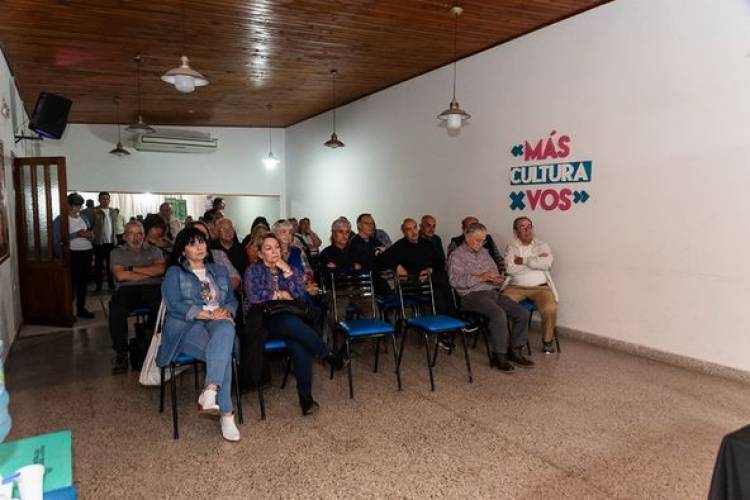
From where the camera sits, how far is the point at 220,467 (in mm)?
2662

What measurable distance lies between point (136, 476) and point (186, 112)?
26.5 ft

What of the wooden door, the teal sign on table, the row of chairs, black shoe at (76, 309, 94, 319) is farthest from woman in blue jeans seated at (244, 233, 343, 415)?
black shoe at (76, 309, 94, 319)

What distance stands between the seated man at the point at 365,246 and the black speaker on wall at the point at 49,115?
405cm

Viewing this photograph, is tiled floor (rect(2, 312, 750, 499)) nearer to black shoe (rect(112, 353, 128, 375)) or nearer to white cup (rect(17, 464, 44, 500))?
black shoe (rect(112, 353, 128, 375))

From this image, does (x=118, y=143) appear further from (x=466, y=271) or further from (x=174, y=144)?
(x=466, y=271)

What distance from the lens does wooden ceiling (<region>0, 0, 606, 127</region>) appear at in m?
4.53

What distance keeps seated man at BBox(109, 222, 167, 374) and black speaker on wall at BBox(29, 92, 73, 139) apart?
105 inches

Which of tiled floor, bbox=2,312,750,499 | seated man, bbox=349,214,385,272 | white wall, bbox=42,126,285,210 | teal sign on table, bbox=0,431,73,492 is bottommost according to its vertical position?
tiled floor, bbox=2,312,750,499

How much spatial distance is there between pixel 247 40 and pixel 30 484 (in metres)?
5.20

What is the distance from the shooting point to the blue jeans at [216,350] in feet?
9.82

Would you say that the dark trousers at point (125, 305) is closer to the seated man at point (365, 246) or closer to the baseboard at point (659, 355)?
the seated man at point (365, 246)

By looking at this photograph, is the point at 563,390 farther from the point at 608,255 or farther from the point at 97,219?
the point at 97,219

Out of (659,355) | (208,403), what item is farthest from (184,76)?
(659,355)

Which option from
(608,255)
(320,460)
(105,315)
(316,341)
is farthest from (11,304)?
(608,255)
